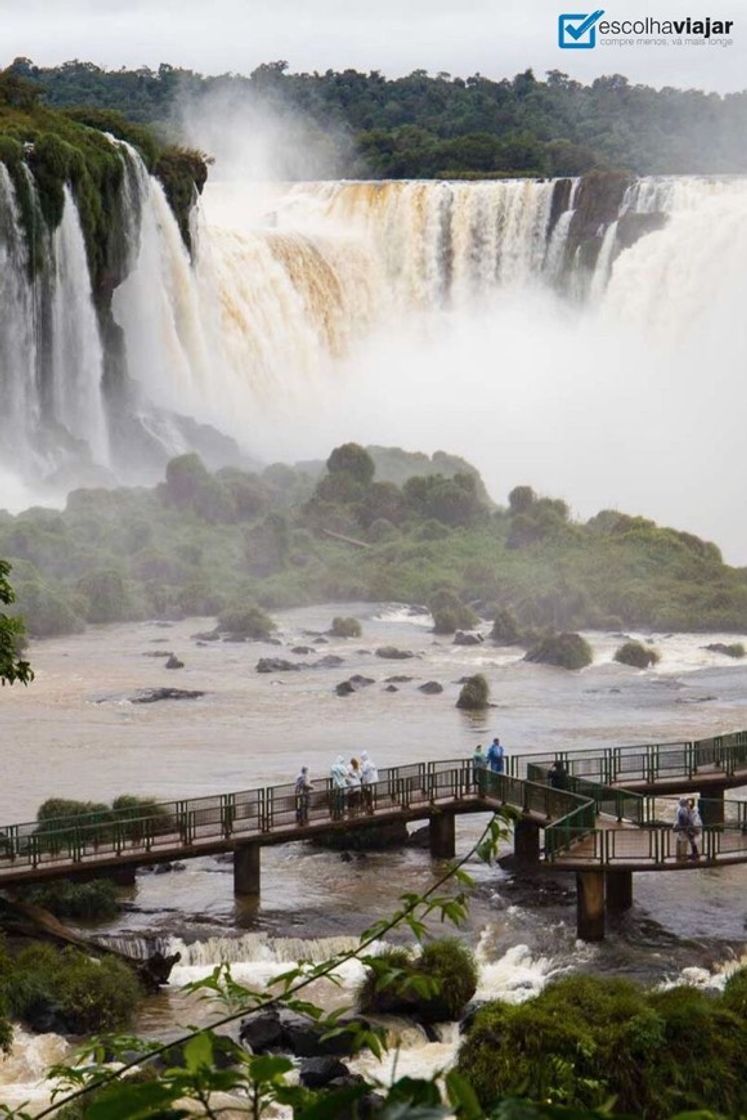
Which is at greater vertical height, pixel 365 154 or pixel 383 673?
pixel 365 154

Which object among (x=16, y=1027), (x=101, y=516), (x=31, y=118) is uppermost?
(x=31, y=118)

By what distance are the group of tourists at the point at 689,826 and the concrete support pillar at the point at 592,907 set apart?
42.0 inches

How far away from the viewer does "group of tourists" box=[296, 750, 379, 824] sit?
85.1 ft

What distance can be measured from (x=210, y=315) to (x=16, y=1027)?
59.3 m

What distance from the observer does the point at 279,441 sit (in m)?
79.7

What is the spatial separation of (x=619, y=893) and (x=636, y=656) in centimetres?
2447

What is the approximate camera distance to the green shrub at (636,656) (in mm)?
48406

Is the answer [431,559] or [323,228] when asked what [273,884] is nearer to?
[431,559]

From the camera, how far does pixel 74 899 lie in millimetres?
24312

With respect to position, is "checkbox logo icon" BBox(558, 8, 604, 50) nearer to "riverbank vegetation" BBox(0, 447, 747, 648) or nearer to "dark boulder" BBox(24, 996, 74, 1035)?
"riverbank vegetation" BBox(0, 447, 747, 648)

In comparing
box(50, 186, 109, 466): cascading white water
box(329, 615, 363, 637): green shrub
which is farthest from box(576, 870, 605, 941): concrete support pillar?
box(50, 186, 109, 466): cascading white water

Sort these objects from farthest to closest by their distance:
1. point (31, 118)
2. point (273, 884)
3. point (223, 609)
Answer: point (31, 118) → point (223, 609) → point (273, 884)

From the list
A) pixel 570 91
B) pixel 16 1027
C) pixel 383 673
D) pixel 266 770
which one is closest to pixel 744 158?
pixel 570 91

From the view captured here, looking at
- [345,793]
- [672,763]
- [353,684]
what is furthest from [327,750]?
[345,793]
